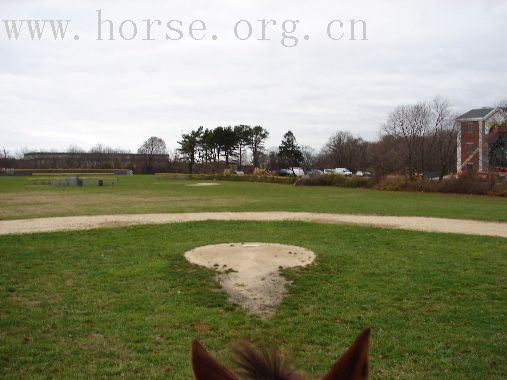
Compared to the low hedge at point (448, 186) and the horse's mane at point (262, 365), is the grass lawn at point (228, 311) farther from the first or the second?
the low hedge at point (448, 186)

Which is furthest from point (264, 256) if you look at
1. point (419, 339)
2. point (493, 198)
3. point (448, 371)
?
point (493, 198)

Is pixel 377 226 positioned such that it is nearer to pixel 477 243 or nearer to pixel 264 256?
pixel 477 243

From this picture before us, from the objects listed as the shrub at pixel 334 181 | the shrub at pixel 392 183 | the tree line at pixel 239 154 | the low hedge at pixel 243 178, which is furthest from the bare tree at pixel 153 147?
the shrub at pixel 392 183

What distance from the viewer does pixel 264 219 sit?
59.7 feet

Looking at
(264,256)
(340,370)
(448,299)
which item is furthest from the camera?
(264,256)

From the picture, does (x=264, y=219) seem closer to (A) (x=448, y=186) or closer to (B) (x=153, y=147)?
(A) (x=448, y=186)

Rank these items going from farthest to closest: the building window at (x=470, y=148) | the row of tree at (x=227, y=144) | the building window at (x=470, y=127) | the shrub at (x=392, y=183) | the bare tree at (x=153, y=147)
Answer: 1. the bare tree at (x=153, y=147)
2. the row of tree at (x=227, y=144)
3. the building window at (x=470, y=127)
4. the building window at (x=470, y=148)
5. the shrub at (x=392, y=183)

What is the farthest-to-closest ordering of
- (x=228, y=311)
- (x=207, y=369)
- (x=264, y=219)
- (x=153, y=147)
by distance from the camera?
(x=153, y=147), (x=264, y=219), (x=228, y=311), (x=207, y=369)

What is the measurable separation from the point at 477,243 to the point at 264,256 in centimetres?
634

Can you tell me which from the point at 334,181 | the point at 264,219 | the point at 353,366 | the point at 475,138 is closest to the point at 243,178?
the point at 334,181

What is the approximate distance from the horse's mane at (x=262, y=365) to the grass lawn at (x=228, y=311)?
15cm

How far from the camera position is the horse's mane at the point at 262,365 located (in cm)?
130

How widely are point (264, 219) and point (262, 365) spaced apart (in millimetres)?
16879

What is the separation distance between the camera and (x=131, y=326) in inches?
251
